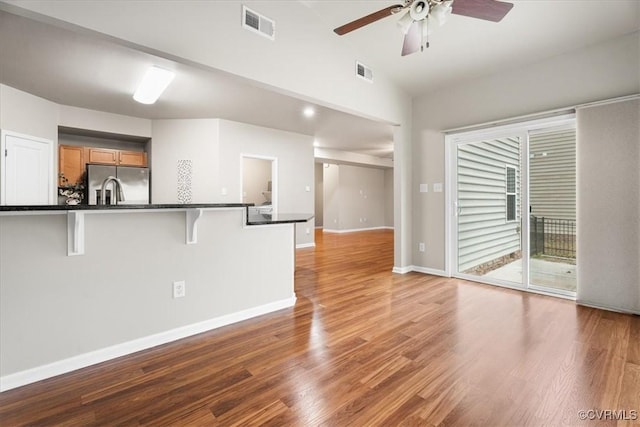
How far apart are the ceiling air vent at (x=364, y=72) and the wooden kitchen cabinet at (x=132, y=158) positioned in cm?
446

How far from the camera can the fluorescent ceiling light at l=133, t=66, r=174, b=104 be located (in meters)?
3.47

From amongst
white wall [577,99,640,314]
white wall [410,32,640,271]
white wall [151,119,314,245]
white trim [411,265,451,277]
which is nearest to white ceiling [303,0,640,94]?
white wall [410,32,640,271]

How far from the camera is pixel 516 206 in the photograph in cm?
389

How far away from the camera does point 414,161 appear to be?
480 cm

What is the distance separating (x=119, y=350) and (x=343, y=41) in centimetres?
379

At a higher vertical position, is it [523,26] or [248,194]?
[523,26]

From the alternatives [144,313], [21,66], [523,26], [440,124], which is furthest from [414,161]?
[21,66]

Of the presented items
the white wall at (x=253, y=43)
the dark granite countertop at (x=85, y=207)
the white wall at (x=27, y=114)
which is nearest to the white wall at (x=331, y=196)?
the white wall at (x=253, y=43)

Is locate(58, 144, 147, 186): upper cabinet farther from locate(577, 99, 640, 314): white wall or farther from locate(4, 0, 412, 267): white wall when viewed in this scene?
locate(577, 99, 640, 314): white wall

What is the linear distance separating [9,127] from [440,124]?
5.80 meters

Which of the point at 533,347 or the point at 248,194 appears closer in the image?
the point at 533,347

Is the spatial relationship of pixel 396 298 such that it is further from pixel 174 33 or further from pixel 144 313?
pixel 174 33

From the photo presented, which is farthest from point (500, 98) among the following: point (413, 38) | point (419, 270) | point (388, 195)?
point (388, 195)

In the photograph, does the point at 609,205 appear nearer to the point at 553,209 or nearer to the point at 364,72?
the point at 553,209
